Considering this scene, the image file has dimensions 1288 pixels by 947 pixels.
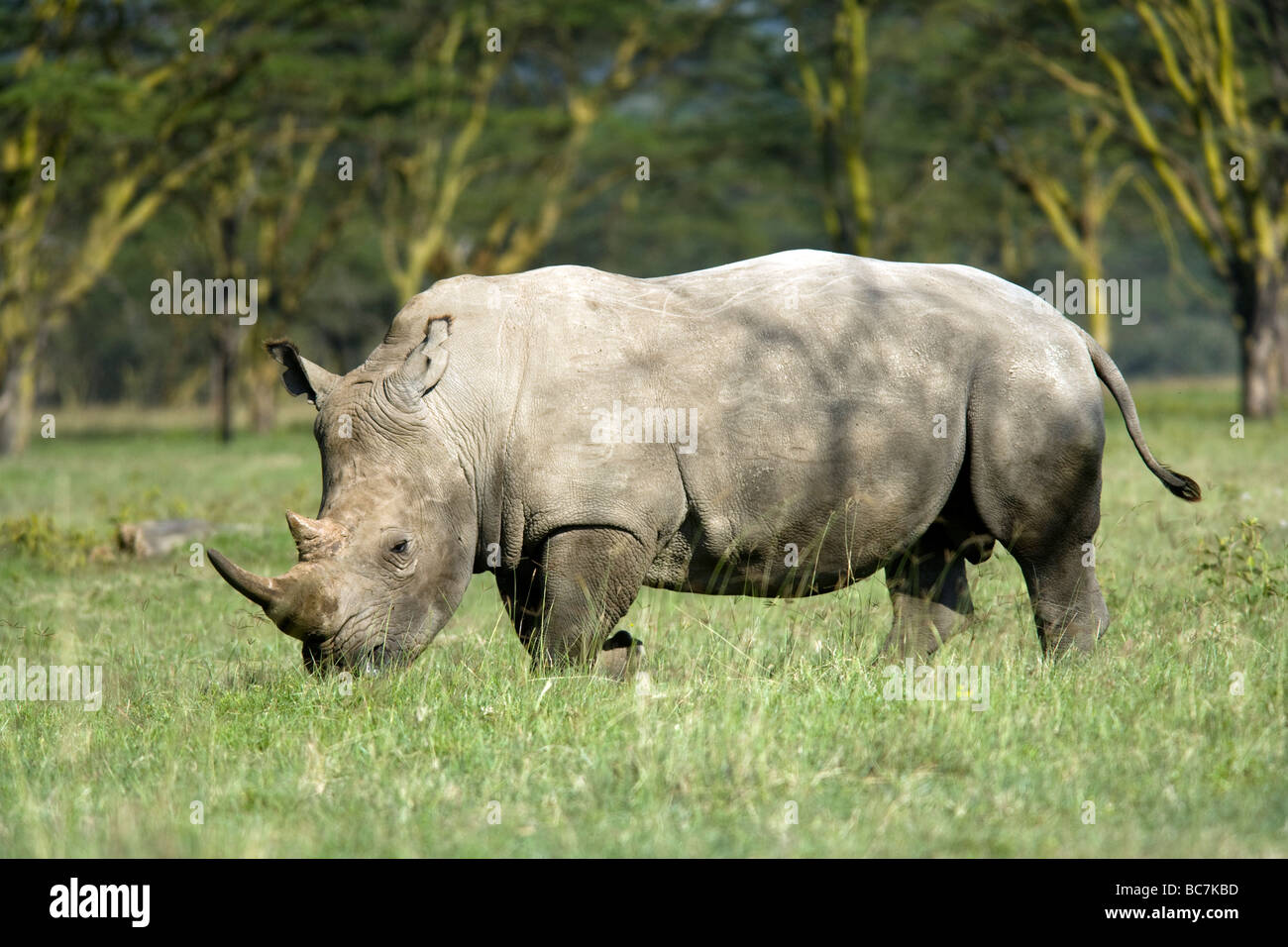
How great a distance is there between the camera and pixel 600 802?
12.9 feet

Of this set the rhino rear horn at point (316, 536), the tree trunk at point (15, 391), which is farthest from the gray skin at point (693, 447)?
the tree trunk at point (15, 391)

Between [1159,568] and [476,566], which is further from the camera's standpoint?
[1159,568]

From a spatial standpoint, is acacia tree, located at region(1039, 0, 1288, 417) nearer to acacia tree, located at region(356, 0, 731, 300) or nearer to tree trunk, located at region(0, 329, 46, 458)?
acacia tree, located at region(356, 0, 731, 300)

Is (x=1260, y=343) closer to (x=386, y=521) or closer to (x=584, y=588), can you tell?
(x=584, y=588)

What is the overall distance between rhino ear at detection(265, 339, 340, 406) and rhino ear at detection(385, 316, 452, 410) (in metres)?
0.33

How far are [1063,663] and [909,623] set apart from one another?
72 cm

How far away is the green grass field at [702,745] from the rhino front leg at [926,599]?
0.14 meters

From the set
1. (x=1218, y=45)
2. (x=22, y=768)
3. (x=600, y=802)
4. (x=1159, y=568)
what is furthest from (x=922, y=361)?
(x=1218, y=45)

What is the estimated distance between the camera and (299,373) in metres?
5.25

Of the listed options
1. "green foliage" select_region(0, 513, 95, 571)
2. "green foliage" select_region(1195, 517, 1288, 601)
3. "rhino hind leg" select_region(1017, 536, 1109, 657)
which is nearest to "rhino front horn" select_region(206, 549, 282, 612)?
"rhino hind leg" select_region(1017, 536, 1109, 657)

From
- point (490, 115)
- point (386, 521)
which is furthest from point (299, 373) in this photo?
point (490, 115)

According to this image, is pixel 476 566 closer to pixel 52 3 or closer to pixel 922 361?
pixel 922 361

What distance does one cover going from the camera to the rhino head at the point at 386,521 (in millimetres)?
4727

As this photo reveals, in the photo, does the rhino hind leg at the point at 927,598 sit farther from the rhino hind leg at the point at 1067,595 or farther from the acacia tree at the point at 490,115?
the acacia tree at the point at 490,115
